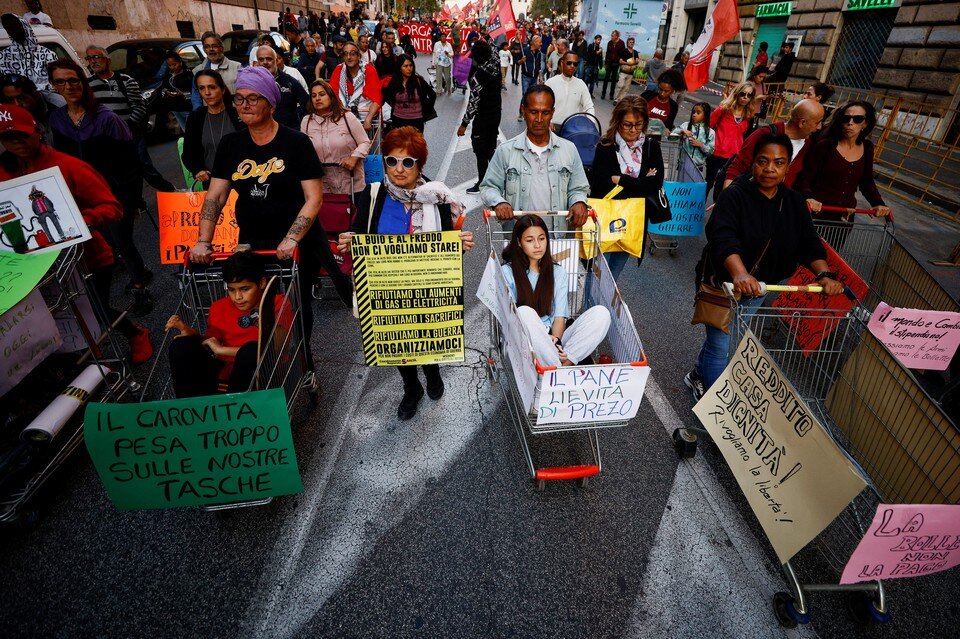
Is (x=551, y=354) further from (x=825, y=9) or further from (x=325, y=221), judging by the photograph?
(x=825, y=9)

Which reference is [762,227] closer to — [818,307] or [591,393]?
[818,307]

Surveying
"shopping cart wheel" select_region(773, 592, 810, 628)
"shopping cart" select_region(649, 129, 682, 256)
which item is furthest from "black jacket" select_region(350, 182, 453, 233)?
"shopping cart" select_region(649, 129, 682, 256)

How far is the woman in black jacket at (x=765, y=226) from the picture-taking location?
10.2ft

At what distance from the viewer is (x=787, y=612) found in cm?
241

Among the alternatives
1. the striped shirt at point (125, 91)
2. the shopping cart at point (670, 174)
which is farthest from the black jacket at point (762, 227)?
the striped shirt at point (125, 91)

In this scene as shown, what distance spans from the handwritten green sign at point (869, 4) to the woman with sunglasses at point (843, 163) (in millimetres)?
13888

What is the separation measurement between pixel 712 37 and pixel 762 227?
6.47 meters

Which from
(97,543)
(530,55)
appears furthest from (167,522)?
(530,55)

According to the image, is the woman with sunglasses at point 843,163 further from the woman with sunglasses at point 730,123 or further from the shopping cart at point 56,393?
the shopping cart at point 56,393

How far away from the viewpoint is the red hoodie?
3.74 meters

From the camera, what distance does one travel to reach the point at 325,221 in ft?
17.4

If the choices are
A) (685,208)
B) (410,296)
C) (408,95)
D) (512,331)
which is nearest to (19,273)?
(410,296)

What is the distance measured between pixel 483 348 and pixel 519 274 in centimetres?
129

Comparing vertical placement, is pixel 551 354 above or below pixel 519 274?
below
